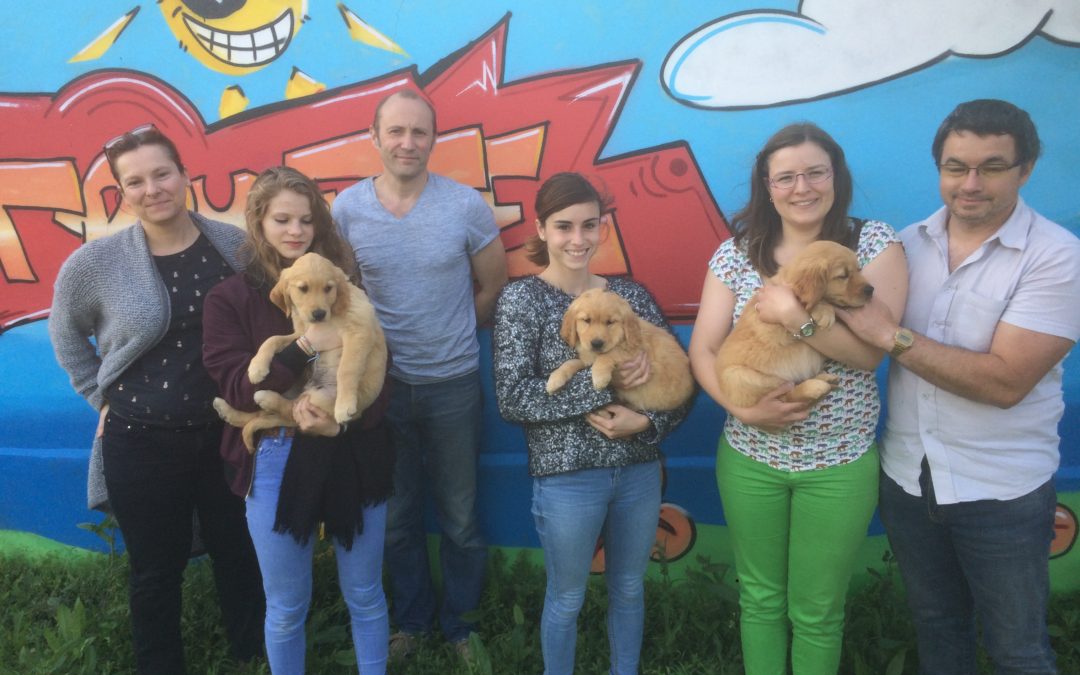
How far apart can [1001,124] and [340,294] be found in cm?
223

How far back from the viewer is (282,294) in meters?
2.38

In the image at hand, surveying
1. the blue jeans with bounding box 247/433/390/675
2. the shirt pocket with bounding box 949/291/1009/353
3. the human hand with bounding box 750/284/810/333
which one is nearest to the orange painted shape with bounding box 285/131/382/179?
the blue jeans with bounding box 247/433/390/675

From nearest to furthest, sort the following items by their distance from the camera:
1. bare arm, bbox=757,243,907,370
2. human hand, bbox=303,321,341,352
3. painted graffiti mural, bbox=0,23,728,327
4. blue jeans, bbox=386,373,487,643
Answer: bare arm, bbox=757,243,907,370, human hand, bbox=303,321,341,352, blue jeans, bbox=386,373,487,643, painted graffiti mural, bbox=0,23,728,327

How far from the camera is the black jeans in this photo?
8.77 ft

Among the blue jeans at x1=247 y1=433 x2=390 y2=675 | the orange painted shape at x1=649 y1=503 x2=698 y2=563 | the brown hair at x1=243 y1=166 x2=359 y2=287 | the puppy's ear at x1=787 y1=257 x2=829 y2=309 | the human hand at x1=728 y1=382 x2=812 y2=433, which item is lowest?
the orange painted shape at x1=649 y1=503 x2=698 y2=563

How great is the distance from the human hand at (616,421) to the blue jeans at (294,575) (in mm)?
893

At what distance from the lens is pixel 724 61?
3.37 meters

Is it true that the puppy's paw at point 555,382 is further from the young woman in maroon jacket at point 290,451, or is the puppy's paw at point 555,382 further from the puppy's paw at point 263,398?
the puppy's paw at point 263,398

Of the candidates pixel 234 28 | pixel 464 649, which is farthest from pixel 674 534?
pixel 234 28

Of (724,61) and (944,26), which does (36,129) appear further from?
(944,26)

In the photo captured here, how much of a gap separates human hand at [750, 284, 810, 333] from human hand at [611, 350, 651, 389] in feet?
1.58

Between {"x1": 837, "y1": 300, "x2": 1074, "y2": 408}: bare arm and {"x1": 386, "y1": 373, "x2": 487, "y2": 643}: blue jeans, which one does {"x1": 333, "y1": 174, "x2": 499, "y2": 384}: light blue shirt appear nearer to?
{"x1": 386, "y1": 373, "x2": 487, "y2": 643}: blue jeans

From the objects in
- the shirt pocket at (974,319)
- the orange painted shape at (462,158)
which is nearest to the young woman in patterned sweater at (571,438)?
the shirt pocket at (974,319)

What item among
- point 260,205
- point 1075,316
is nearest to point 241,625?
point 260,205
